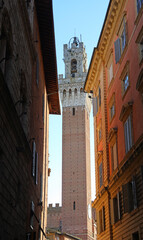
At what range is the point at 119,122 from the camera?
21.0m

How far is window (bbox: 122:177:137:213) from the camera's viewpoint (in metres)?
16.5

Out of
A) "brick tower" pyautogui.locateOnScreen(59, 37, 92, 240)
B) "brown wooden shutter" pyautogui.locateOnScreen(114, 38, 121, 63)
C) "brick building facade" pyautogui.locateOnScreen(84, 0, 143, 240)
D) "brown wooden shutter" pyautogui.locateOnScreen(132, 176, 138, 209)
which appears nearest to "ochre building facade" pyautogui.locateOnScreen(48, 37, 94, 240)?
"brick tower" pyautogui.locateOnScreen(59, 37, 92, 240)

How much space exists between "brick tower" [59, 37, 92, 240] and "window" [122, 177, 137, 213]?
47.6 metres

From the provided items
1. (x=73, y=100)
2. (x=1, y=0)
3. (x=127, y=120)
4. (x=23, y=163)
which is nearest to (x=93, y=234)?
(x=73, y=100)

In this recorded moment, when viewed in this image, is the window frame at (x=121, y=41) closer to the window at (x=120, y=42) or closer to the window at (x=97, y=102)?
the window at (x=120, y=42)

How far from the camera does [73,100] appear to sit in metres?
74.6

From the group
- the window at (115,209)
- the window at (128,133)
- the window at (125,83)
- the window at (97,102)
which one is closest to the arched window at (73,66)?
the window at (97,102)

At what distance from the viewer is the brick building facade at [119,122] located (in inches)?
659

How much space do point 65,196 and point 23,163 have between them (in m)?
54.7

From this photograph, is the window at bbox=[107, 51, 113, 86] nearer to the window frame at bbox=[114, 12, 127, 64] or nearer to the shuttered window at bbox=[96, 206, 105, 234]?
the window frame at bbox=[114, 12, 127, 64]

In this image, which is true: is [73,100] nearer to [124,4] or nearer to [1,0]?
[124,4]

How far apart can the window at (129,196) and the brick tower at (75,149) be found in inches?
1873

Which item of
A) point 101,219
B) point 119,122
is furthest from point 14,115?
point 101,219

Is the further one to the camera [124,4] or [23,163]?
[124,4]
